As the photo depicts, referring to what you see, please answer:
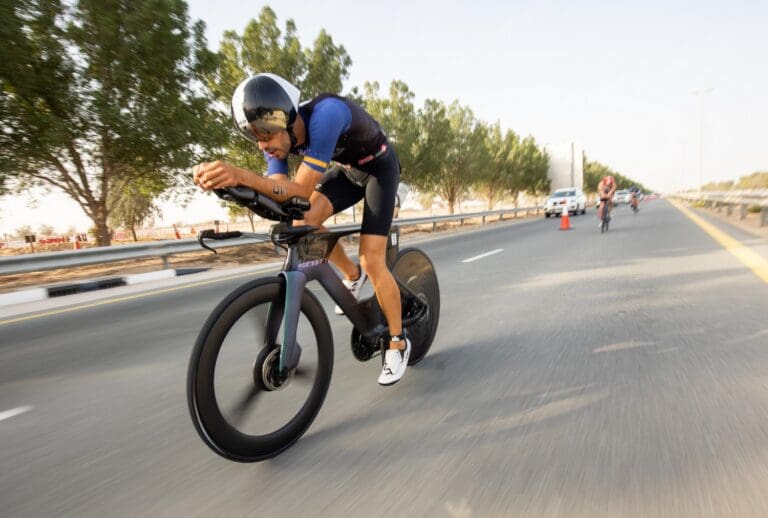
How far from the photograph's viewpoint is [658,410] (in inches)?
95.0

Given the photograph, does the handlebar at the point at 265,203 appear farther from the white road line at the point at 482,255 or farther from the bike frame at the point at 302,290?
the white road line at the point at 482,255

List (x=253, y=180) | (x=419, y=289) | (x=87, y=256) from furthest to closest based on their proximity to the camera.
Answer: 1. (x=87, y=256)
2. (x=419, y=289)
3. (x=253, y=180)

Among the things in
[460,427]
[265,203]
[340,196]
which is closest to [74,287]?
[340,196]

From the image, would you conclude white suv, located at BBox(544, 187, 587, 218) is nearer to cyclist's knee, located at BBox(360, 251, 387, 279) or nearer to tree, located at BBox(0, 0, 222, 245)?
tree, located at BBox(0, 0, 222, 245)

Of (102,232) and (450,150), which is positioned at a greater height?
(450,150)

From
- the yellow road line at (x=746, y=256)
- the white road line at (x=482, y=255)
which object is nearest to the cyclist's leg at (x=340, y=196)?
the yellow road line at (x=746, y=256)

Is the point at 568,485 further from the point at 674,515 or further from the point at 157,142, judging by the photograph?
the point at 157,142

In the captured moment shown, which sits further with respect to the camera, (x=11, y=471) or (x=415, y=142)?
(x=415, y=142)

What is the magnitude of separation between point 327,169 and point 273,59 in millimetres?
20996

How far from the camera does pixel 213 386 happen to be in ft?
6.20

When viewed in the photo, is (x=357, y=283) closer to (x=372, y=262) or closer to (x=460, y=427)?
(x=372, y=262)

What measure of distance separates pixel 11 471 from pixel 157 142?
13.7 m

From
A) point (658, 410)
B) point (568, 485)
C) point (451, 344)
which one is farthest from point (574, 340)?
point (568, 485)

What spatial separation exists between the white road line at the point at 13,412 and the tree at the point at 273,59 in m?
17.9
